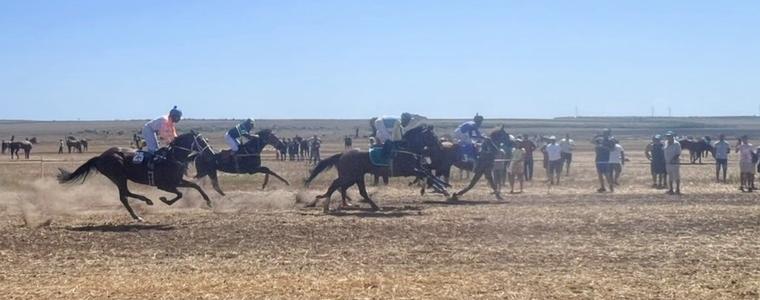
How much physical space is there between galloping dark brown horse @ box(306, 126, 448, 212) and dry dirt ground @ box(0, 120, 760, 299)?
60 centimetres

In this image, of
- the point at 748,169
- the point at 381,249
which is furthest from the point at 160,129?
the point at 748,169

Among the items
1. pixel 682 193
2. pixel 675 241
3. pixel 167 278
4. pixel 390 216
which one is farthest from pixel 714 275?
pixel 682 193

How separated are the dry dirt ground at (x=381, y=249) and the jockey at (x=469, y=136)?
6.67ft

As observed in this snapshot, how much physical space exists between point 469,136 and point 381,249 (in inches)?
484

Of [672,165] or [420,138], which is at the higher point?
[420,138]

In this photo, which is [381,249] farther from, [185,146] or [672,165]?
[672,165]

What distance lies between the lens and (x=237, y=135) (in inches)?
1002

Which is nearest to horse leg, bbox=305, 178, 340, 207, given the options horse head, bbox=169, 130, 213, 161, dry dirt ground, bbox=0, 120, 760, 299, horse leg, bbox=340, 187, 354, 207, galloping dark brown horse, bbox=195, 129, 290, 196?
horse leg, bbox=340, 187, 354, 207

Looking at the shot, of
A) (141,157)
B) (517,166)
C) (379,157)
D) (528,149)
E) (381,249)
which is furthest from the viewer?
(528,149)

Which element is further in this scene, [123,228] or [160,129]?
[160,129]

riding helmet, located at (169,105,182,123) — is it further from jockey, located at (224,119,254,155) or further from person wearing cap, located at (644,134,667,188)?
person wearing cap, located at (644,134,667,188)

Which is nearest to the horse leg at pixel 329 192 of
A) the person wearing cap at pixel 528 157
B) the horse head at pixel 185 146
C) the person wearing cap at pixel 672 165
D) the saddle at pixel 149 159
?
the horse head at pixel 185 146

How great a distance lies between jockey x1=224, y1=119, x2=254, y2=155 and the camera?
2508 cm

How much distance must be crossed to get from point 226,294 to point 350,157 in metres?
11.5
